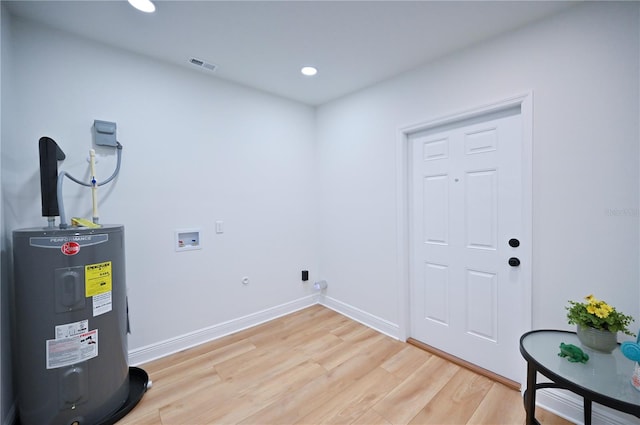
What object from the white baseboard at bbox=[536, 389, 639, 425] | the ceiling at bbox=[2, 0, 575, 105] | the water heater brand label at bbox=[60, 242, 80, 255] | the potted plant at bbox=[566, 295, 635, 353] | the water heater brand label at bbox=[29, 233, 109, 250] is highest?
the ceiling at bbox=[2, 0, 575, 105]

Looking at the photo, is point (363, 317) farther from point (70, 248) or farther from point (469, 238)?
point (70, 248)

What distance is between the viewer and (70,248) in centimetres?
145

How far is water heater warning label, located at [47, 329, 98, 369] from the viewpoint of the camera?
1440mm

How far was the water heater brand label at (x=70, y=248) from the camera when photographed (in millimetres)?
1438

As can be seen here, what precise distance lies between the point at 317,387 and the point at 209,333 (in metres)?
1.25

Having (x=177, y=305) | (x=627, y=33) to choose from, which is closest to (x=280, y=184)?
(x=177, y=305)

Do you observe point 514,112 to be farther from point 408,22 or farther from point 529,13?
point 408,22

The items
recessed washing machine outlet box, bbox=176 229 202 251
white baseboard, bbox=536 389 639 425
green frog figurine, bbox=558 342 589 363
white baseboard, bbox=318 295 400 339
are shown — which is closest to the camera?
green frog figurine, bbox=558 342 589 363

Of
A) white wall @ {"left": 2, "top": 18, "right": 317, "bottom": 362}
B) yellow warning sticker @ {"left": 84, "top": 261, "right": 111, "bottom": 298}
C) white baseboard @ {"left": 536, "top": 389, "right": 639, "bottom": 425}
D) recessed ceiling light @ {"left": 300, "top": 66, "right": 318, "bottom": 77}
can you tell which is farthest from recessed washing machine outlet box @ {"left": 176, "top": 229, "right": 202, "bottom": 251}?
white baseboard @ {"left": 536, "top": 389, "right": 639, "bottom": 425}

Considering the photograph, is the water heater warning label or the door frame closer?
the water heater warning label

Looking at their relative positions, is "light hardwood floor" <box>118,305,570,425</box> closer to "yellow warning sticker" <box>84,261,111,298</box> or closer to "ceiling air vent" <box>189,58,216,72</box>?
"yellow warning sticker" <box>84,261,111,298</box>

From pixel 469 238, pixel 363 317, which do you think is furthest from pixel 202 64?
pixel 363 317

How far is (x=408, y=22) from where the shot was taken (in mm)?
1819

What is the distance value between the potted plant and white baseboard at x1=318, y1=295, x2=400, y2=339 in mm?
1431
